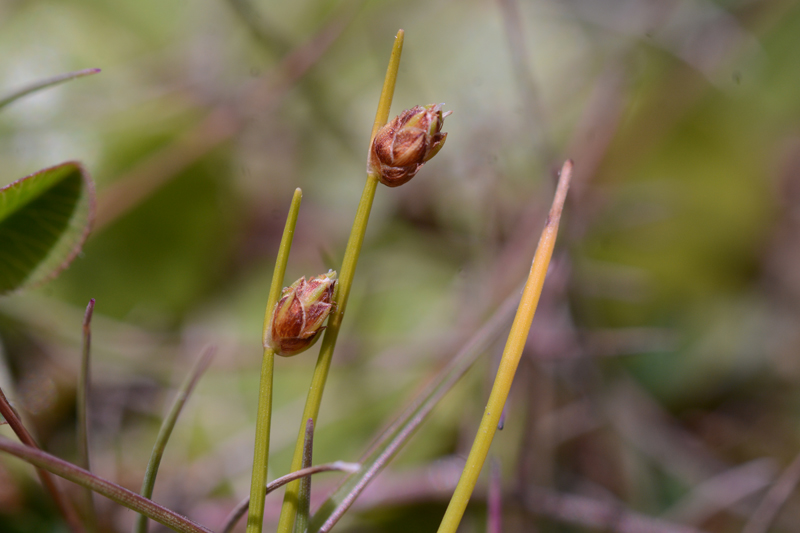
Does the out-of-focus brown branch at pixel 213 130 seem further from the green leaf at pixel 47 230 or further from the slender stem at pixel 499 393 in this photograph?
the slender stem at pixel 499 393

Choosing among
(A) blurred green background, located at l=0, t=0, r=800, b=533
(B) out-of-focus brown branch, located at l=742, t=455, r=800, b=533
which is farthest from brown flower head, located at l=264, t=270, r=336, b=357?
(B) out-of-focus brown branch, located at l=742, t=455, r=800, b=533

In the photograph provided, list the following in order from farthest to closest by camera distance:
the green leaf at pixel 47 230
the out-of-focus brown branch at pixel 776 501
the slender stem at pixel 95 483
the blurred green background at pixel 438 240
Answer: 1. the blurred green background at pixel 438 240
2. the out-of-focus brown branch at pixel 776 501
3. the green leaf at pixel 47 230
4. the slender stem at pixel 95 483

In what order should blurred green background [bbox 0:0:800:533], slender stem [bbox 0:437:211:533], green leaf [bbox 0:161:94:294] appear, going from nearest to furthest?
slender stem [bbox 0:437:211:533]
green leaf [bbox 0:161:94:294]
blurred green background [bbox 0:0:800:533]

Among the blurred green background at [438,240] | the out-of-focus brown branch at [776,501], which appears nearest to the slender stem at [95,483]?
the blurred green background at [438,240]

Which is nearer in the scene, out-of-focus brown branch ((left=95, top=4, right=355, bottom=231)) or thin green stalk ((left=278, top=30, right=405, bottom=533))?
thin green stalk ((left=278, top=30, right=405, bottom=533))

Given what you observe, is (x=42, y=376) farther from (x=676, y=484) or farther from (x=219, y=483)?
(x=676, y=484)

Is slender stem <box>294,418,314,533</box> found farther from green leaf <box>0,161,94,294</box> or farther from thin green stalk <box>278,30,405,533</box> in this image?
green leaf <box>0,161,94,294</box>

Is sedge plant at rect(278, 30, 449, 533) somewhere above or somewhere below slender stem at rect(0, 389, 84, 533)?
above

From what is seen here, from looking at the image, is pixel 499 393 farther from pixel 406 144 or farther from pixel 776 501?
pixel 776 501
